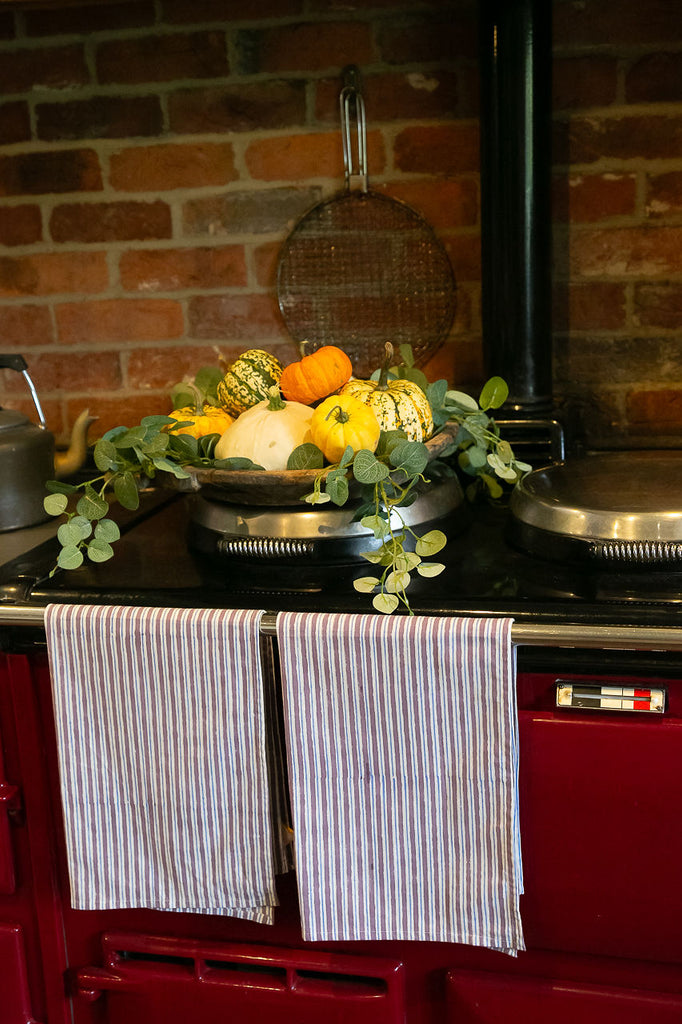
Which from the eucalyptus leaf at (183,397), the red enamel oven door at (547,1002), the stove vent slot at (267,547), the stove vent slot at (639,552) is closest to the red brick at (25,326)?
the eucalyptus leaf at (183,397)

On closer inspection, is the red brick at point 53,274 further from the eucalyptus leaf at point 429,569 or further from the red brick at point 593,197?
the eucalyptus leaf at point 429,569

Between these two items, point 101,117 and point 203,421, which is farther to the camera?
point 101,117

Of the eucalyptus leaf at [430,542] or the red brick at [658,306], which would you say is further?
the red brick at [658,306]

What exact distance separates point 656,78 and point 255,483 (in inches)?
38.4

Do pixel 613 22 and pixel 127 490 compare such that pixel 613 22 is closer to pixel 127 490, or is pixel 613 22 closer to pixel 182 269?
pixel 182 269

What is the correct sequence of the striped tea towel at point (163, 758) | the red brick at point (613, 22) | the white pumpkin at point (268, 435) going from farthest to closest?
the red brick at point (613, 22) → the white pumpkin at point (268, 435) → the striped tea towel at point (163, 758)

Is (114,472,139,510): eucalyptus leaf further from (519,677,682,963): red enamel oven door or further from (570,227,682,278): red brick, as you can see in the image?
(570,227,682,278): red brick

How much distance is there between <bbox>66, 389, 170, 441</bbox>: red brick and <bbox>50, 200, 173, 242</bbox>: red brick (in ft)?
0.93

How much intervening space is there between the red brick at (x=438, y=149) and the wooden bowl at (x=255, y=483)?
62cm

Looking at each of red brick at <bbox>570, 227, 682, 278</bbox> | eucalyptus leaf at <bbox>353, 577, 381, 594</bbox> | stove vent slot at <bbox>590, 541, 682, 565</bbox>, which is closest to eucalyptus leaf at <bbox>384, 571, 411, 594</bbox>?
eucalyptus leaf at <bbox>353, 577, 381, 594</bbox>

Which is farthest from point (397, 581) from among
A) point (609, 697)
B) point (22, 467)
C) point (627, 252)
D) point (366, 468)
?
point (627, 252)

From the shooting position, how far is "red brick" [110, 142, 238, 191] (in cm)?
171

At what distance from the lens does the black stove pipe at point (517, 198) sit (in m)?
1.42

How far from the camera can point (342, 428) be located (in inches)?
44.6
